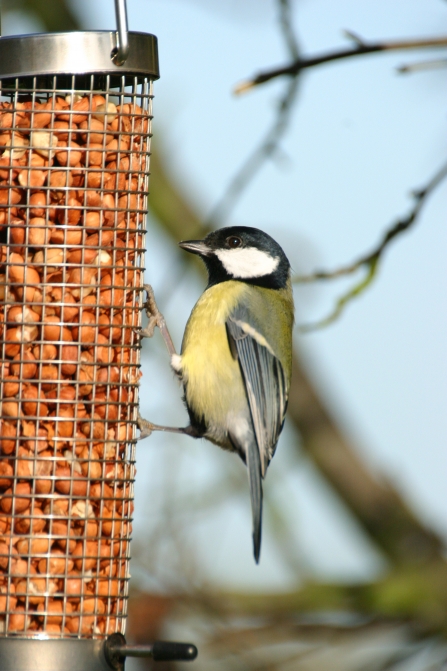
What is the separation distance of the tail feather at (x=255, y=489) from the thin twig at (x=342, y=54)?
4.30 feet

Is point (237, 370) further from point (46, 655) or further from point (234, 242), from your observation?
point (46, 655)

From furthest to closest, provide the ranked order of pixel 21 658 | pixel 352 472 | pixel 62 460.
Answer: pixel 352 472 < pixel 62 460 < pixel 21 658

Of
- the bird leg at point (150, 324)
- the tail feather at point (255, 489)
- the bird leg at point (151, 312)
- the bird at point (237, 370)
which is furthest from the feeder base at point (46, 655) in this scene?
the bird leg at point (151, 312)

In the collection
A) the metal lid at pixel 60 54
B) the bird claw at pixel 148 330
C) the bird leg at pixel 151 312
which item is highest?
the metal lid at pixel 60 54

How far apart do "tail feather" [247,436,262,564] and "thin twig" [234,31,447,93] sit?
131 cm

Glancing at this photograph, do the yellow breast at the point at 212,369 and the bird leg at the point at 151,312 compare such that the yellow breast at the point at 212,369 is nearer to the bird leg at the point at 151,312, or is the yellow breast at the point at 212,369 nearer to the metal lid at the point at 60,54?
the bird leg at the point at 151,312

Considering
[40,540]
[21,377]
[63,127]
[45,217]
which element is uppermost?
[63,127]

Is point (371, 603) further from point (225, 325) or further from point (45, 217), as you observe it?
point (45, 217)

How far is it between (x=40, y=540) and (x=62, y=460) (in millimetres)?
245

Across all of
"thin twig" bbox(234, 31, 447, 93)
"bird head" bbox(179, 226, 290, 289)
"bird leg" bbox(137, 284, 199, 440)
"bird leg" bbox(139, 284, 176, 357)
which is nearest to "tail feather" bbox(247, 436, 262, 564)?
"bird leg" bbox(137, 284, 199, 440)

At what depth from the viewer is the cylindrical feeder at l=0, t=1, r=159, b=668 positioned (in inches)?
103

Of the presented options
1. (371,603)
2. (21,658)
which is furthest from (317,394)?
(21,658)

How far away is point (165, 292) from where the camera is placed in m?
3.61

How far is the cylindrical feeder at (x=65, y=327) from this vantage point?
261 centimetres
